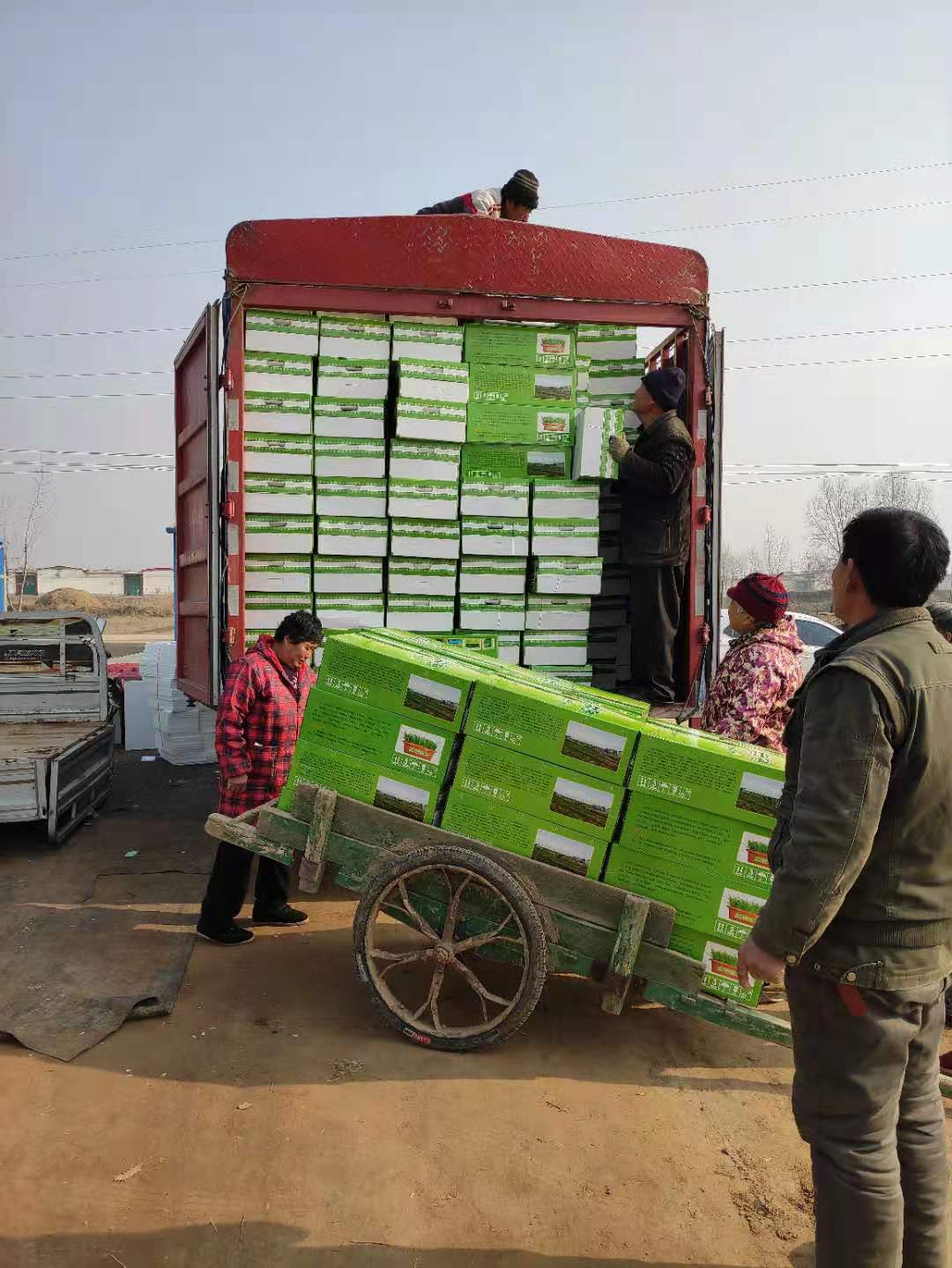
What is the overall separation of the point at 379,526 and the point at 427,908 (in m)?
2.57

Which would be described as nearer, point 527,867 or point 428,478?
point 527,867

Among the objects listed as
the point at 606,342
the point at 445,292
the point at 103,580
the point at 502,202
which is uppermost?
the point at 502,202

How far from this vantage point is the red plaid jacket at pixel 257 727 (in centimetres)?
462

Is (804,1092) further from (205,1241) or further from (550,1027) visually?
(550,1027)

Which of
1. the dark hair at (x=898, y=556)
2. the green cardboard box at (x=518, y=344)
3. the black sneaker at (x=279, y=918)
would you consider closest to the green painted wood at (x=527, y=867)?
the black sneaker at (x=279, y=918)

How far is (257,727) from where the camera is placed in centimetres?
473

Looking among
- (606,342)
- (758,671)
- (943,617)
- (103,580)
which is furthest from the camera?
(103,580)

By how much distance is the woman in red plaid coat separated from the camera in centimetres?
462

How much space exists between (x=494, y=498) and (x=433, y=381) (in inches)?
29.5

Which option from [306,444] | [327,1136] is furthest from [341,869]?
[306,444]

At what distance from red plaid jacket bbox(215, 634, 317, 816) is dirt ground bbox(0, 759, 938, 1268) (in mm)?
957

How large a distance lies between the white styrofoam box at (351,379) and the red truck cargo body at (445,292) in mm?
296

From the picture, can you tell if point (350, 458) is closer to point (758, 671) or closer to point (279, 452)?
point (279, 452)

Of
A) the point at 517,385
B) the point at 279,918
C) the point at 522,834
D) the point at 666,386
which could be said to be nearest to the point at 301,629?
the point at 279,918
